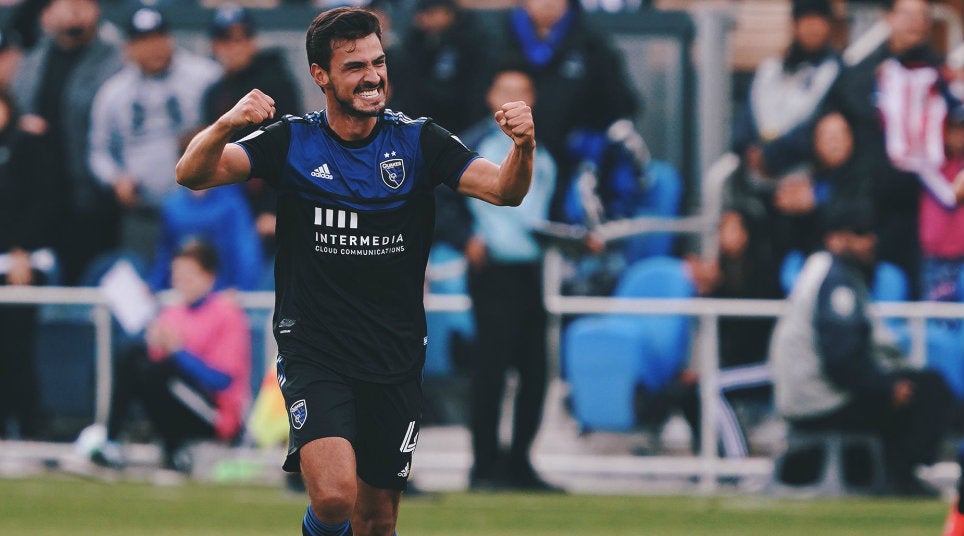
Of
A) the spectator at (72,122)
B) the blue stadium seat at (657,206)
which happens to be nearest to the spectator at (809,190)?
the blue stadium seat at (657,206)

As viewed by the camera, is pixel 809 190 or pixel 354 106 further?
pixel 809 190

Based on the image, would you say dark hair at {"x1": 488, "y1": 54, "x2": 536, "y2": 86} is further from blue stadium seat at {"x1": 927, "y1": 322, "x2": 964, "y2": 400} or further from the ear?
the ear

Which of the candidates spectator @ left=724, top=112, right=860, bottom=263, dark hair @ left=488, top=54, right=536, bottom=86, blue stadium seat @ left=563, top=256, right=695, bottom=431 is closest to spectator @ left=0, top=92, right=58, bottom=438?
dark hair @ left=488, top=54, right=536, bottom=86

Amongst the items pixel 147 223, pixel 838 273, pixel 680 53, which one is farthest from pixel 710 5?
pixel 147 223

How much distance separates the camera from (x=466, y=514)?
11.0 m

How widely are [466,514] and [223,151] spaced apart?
4.36 metres

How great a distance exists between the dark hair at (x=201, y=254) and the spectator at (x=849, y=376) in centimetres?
357

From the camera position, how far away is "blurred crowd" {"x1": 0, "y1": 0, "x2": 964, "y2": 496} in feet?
39.3

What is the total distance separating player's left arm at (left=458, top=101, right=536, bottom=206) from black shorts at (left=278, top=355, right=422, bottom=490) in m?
0.80

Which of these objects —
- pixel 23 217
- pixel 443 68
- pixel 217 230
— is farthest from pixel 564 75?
pixel 23 217

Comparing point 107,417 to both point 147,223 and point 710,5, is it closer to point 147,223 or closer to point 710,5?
point 147,223

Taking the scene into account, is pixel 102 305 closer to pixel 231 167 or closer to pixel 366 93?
pixel 231 167

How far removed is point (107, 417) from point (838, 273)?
459 cm

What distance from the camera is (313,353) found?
7332mm
